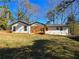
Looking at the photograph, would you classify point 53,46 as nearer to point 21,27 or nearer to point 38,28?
point 21,27

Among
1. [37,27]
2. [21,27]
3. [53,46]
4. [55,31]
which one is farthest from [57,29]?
[53,46]

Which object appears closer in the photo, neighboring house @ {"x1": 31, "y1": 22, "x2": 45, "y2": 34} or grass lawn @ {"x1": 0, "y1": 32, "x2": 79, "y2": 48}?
grass lawn @ {"x1": 0, "y1": 32, "x2": 79, "y2": 48}

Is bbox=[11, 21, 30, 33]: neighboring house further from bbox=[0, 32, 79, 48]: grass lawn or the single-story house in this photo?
bbox=[0, 32, 79, 48]: grass lawn

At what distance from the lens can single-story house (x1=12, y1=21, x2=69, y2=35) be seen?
5188 cm

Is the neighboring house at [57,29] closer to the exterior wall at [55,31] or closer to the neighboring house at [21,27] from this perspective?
the exterior wall at [55,31]

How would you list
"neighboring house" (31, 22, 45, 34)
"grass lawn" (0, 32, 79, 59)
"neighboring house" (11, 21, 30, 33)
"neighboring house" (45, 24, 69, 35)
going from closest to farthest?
1. "grass lawn" (0, 32, 79, 59)
2. "neighboring house" (11, 21, 30, 33)
3. "neighboring house" (45, 24, 69, 35)
4. "neighboring house" (31, 22, 45, 34)

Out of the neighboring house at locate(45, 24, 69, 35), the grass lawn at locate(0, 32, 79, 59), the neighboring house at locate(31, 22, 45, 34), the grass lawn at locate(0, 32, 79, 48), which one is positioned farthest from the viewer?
the neighboring house at locate(31, 22, 45, 34)

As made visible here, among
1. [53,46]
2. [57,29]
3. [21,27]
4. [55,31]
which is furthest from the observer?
[57,29]

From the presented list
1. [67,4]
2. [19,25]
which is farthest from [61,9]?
[19,25]

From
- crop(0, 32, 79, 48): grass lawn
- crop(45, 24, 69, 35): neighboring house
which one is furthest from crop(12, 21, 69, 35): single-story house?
crop(0, 32, 79, 48): grass lawn

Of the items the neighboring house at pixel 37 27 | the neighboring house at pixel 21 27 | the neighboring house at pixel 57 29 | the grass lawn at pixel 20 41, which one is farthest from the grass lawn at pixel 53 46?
the neighboring house at pixel 37 27

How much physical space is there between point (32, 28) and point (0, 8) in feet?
122

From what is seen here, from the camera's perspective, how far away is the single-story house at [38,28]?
51875 millimetres

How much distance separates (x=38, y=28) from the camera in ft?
176
